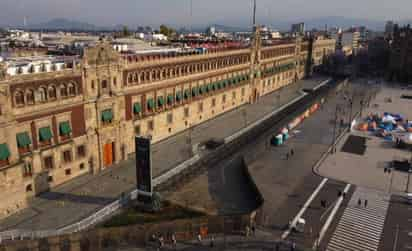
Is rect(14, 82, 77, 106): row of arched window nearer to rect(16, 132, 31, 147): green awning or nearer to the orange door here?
rect(16, 132, 31, 147): green awning

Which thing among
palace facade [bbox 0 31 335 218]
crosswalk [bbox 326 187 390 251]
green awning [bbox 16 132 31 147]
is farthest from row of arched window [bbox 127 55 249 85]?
crosswalk [bbox 326 187 390 251]

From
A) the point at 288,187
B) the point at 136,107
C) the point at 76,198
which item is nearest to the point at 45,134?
the point at 76,198

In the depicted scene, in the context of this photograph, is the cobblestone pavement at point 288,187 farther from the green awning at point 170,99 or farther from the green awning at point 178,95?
the green awning at point 178,95

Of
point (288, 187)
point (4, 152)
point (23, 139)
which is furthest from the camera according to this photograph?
point (288, 187)

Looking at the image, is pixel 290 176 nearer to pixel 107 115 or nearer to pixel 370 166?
pixel 370 166

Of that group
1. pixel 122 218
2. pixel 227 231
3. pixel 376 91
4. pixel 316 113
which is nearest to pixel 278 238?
pixel 227 231

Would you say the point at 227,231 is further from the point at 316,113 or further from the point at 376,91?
the point at 376,91
